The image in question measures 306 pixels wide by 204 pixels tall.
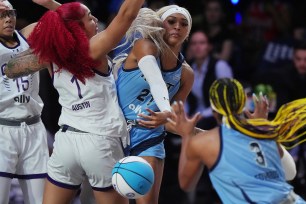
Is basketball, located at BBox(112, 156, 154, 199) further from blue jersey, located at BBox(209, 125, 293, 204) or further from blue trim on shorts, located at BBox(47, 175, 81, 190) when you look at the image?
blue jersey, located at BBox(209, 125, 293, 204)

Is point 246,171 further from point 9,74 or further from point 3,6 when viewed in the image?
point 3,6

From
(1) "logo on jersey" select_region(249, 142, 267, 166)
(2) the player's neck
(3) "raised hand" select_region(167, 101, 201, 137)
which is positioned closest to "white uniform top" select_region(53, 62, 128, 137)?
(3) "raised hand" select_region(167, 101, 201, 137)

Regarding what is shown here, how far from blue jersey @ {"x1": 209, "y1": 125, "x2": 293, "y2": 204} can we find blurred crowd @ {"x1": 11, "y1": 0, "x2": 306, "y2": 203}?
3.89 m

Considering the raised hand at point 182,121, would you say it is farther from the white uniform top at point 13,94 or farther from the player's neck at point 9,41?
the player's neck at point 9,41

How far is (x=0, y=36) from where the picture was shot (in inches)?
273

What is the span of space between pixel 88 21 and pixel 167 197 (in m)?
4.28

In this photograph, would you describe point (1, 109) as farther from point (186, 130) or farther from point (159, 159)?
point (186, 130)

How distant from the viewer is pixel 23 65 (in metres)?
6.46

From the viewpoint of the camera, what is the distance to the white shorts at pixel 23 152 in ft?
22.2

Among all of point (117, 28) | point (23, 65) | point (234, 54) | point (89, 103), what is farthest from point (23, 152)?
point (234, 54)

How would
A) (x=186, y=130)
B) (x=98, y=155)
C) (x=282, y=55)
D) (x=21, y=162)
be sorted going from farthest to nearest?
1. (x=282, y=55)
2. (x=21, y=162)
3. (x=98, y=155)
4. (x=186, y=130)

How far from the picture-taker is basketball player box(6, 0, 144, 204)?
245 inches

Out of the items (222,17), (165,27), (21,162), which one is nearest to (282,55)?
(222,17)

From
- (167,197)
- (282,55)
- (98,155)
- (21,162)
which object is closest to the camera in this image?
(98,155)
